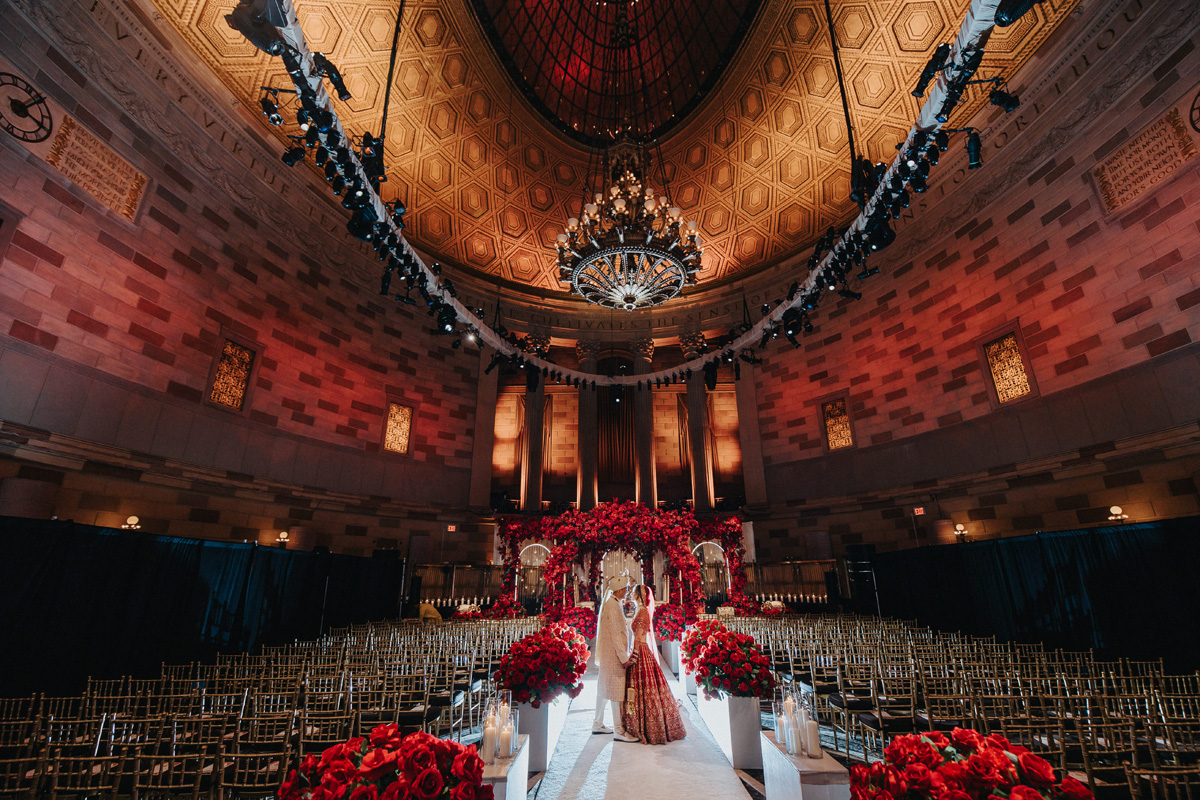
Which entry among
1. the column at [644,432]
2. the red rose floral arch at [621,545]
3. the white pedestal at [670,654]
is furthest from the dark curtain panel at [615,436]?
the white pedestal at [670,654]

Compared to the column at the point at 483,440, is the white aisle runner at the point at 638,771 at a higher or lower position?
lower

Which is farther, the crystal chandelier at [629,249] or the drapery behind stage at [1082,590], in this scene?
the crystal chandelier at [629,249]

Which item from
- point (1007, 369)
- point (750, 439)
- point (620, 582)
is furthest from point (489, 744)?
point (750, 439)

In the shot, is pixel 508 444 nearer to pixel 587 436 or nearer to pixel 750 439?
pixel 587 436

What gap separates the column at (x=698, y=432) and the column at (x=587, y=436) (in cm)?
409

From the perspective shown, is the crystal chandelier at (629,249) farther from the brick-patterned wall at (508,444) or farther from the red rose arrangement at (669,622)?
the brick-patterned wall at (508,444)

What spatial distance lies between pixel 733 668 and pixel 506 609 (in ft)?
32.7

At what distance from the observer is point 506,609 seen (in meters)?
14.7

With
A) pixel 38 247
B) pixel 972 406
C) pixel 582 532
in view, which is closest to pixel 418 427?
pixel 582 532

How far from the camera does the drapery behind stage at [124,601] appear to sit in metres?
7.05

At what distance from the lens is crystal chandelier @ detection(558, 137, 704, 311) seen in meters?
12.3

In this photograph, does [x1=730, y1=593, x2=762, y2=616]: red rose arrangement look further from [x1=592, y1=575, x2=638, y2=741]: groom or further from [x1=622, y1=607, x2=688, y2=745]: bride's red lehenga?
[x1=592, y1=575, x2=638, y2=741]: groom

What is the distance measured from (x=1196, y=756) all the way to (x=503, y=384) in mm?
22242

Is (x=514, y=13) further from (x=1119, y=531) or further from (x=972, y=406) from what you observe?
(x=1119, y=531)
